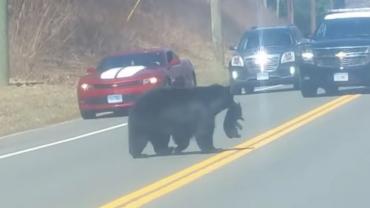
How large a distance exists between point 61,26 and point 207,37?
20.3m

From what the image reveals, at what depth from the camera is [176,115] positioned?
1662 centimetres

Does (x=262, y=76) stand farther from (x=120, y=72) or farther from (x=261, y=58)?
(x=120, y=72)

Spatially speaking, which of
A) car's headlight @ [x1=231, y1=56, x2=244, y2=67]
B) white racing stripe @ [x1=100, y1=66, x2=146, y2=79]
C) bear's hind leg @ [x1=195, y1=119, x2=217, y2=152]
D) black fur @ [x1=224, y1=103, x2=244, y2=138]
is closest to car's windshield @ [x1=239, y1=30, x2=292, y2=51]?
car's headlight @ [x1=231, y1=56, x2=244, y2=67]

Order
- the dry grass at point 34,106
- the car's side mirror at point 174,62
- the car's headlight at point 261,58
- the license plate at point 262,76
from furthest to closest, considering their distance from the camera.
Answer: the car's headlight at point 261,58 < the license plate at point 262,76 < the car's side mirror at point 174,62 < the dry grass at point 34,106

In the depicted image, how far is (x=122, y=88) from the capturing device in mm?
27031

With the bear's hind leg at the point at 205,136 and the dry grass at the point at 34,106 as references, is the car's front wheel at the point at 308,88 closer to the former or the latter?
the dry grass at the point at 34,106

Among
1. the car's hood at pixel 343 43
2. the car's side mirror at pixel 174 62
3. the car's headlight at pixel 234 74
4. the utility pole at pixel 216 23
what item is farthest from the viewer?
the utility pole at pixel 216 23

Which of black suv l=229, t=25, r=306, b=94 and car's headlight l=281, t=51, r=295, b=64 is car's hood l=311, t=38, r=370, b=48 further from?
car's headlight l=281, t=51, r=295, b=64

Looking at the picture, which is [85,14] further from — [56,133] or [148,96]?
[148,96]

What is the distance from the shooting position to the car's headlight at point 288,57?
3353 centimetres

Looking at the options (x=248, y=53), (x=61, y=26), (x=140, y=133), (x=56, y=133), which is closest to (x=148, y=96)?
(x=140, y=133)

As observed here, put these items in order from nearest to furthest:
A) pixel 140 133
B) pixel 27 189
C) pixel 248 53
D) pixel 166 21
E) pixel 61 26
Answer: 1. pixel 27 189
2. pixel 140 133
3. pixel 248 53
4. pixel 61 26
5. pixel 166 21

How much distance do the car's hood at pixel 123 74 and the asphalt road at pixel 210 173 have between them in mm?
3359

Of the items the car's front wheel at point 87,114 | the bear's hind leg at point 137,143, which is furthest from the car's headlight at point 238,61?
the bear's hind leg at point 137,143
